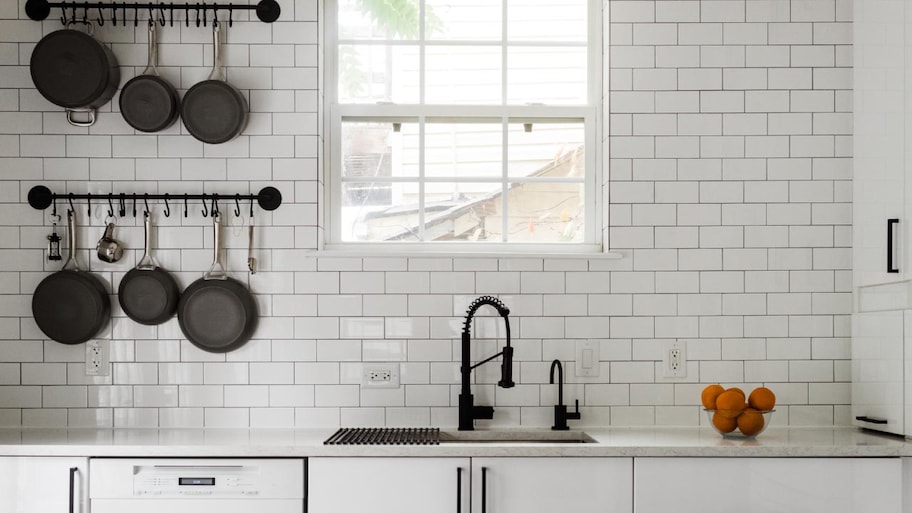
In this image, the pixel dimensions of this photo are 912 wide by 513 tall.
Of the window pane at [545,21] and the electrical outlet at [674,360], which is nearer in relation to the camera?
the electrical outlet at [674,360]

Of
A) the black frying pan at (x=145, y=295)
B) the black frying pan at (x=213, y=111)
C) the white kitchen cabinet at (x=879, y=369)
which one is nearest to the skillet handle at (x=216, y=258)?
the black frying pan at (x=145, y=295)

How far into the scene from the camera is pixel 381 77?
3.54 metres

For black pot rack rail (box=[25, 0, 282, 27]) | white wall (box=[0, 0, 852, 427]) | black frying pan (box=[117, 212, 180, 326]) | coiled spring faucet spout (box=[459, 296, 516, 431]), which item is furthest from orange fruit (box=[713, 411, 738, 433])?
black pot rack rail (box=[25, 0, 282, 27])

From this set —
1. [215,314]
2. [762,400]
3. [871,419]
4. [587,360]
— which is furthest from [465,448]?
[871,419]

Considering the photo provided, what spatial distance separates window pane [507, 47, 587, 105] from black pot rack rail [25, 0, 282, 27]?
→ 95cm

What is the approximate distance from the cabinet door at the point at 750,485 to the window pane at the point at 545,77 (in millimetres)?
1498

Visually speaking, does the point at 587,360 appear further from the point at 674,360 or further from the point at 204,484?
the point at 204,484

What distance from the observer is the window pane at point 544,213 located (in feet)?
11.5

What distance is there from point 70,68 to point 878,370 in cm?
309

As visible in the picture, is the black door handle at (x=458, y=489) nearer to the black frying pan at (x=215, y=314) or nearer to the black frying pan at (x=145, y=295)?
the black frying pan at (x=215, y=314)

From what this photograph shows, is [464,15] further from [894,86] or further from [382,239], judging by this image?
[894,86]

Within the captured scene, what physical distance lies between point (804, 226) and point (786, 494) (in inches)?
42.4

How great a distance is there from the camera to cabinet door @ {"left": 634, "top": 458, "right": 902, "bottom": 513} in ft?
9.13

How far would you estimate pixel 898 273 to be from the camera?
2.97 meters
